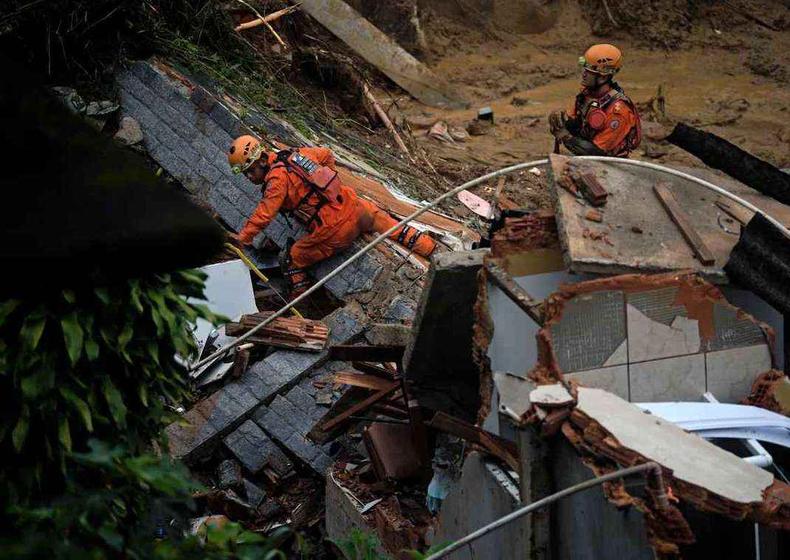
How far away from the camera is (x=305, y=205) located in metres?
9.20

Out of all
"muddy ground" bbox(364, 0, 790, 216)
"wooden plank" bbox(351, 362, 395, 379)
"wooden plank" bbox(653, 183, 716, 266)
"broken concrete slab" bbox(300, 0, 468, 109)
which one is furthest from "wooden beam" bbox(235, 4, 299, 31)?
"wooden plank" bbox(653, 183, 716, 266)

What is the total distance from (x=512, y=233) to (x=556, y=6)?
13793mm

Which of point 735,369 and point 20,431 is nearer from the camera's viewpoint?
point 20,431

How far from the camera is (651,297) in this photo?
504cm

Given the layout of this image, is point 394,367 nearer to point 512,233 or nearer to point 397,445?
point 397,445

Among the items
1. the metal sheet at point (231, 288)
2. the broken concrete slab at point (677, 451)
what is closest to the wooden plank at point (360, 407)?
the metal sheet at point (231, 288)

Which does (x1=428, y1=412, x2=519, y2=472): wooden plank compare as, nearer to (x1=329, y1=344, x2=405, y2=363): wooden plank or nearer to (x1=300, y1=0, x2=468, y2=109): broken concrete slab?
(x1=329, y1=344, x2=405, y2=363): wooden plank

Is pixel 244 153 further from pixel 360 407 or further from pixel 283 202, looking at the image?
pixel 360 407

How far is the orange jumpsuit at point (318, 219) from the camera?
901 cm

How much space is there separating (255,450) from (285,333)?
1000 mm

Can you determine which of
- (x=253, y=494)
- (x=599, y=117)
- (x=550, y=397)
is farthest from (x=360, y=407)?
(x=599, y=117)

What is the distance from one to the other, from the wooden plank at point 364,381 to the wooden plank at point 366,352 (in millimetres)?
193

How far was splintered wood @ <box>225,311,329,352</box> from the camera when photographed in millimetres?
8625

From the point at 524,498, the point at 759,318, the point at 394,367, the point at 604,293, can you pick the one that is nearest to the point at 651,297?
the point at 604,293
